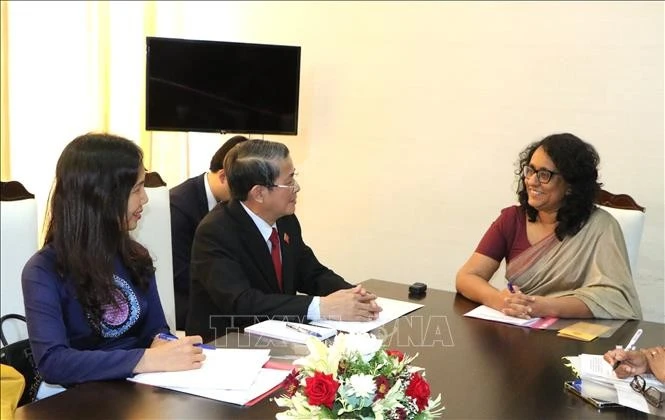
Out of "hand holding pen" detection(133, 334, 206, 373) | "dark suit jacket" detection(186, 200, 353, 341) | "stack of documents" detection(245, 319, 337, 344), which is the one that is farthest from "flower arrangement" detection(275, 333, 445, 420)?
"dark suit jacket" detection(186, 200, 353, 341)

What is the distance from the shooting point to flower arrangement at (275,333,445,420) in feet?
3.64

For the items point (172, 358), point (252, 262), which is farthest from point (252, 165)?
point (172, 358)

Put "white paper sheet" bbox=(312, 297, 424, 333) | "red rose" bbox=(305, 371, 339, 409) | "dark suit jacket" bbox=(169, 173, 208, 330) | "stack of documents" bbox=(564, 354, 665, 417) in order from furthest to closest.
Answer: "dark suit jacket" bbox=(169, 173, 208, 330)
"white paper sheet" bbox=(312, 297, 424, 333)
"stack of documents" bbox=(564, 354, 665, 417)
"red rose" bbox=(305, 371, 339, 409)

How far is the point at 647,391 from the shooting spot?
62.5 inches

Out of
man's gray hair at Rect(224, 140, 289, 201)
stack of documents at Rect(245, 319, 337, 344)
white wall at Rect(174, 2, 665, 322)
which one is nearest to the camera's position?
stack of documents at Rect(245, 319, 337, 344)

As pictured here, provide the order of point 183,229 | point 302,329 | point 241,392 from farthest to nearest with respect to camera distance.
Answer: point 183,229 → point 302,329 → point 241,392

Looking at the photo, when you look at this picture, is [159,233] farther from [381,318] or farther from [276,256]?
[381,318]

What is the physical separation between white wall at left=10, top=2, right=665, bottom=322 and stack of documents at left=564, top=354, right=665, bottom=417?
6.20 ft

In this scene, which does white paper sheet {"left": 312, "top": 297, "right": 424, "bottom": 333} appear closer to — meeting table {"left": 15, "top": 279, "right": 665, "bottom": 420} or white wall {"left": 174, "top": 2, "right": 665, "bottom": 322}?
meeting table {"left": 15, "top": 279, "right": 665, "bottom": 420}

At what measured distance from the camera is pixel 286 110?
12.1 ft

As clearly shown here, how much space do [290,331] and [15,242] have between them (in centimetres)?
89

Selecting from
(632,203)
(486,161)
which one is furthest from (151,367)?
(486,161)

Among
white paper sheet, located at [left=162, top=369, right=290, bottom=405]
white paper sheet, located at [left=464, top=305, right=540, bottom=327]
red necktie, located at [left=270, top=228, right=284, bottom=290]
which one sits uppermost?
red necktie, located at [left=270, top=228, right=284, bottom=290]

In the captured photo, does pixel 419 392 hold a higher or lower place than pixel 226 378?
higher
